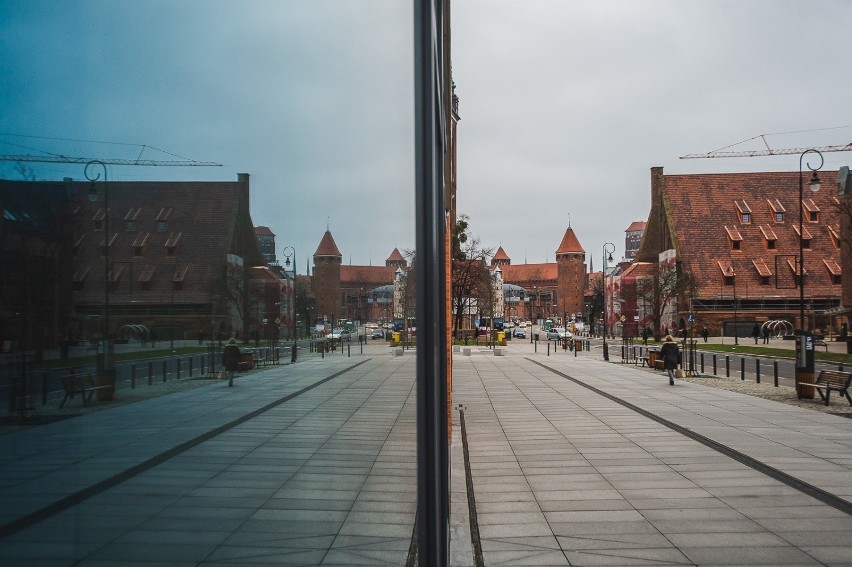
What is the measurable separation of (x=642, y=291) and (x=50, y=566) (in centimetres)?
6875

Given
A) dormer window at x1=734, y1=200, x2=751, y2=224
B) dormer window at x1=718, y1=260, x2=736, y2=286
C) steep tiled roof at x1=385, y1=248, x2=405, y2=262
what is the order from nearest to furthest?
1. steep tiled roof at x1=385, y1=248, x2=405, y2=262
2. dormer window at x1=718, y1=260, x2=736, y2=286
3. dormer window at x1=734, y1=200, x2=751, y2=224

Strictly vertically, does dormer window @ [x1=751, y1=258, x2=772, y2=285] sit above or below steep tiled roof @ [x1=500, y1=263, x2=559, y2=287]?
below

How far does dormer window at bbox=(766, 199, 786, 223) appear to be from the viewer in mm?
69750

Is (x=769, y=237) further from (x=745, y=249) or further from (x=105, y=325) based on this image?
(x=105, y=325)

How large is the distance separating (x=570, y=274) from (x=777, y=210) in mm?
59498

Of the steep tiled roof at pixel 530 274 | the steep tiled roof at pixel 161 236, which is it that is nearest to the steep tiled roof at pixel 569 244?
the steep tiled roof at pixel 530 274

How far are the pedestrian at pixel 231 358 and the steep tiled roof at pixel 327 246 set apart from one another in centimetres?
29

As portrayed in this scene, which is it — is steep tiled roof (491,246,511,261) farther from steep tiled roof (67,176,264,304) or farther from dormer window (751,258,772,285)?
steep tiled roof (67,176,264,304)

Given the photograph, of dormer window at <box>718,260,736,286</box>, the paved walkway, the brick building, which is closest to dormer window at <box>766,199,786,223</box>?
the brick building

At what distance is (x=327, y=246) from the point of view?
1.37 metres

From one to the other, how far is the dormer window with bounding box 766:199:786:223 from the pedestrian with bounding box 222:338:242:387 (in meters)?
76.1

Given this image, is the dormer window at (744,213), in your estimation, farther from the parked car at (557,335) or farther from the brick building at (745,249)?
the parked car at (557,335)

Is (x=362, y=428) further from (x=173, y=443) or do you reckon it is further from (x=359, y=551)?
(x=173, y=443)

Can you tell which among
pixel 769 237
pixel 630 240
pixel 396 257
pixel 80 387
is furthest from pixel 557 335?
pixel 630 240
